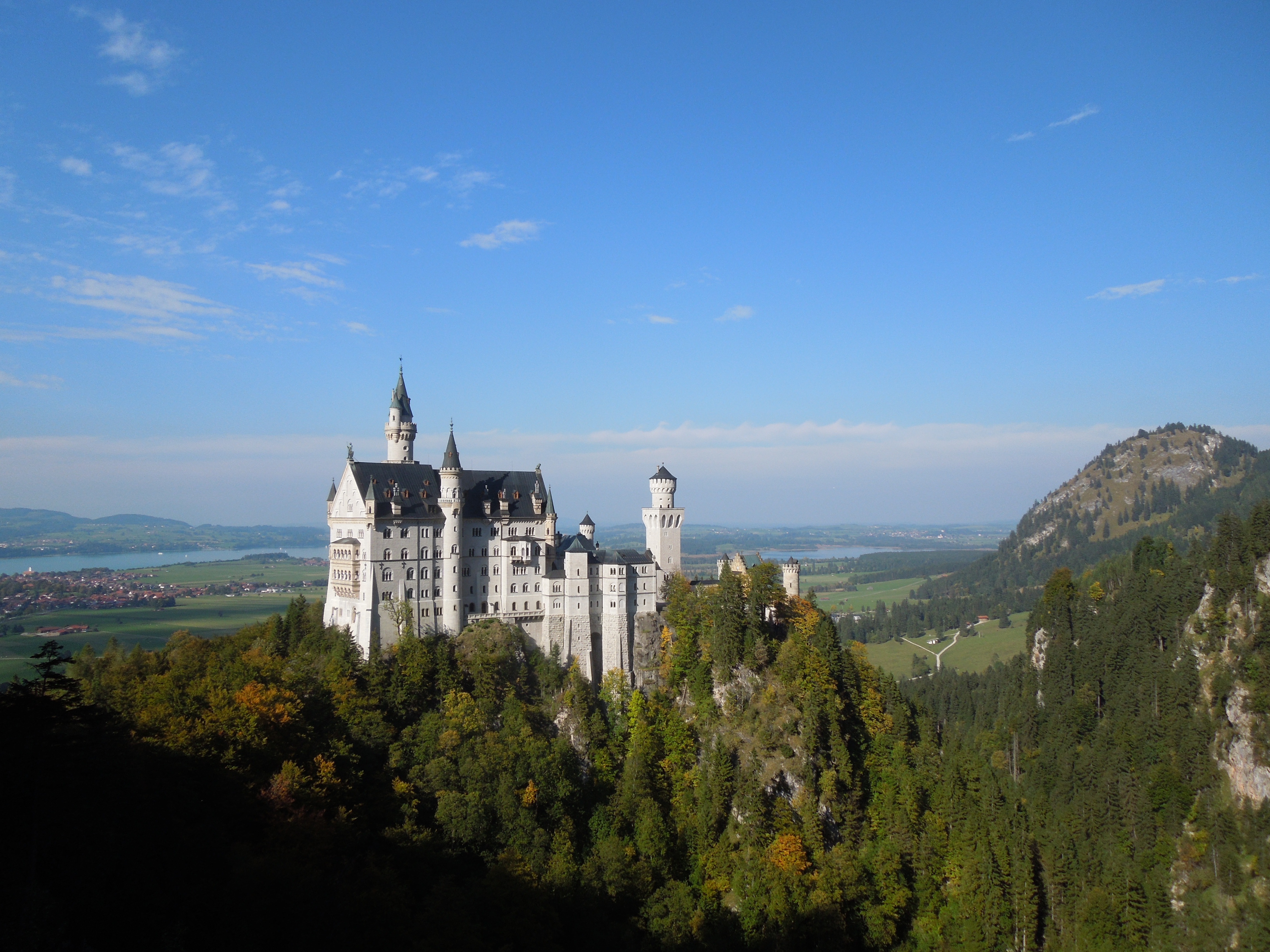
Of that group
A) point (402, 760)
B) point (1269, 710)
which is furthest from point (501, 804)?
point (1269, 710)

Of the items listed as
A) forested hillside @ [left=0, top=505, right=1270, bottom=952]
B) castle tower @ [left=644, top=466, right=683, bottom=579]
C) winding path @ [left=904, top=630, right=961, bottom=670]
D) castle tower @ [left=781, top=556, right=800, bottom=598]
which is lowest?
winding path @ [left=904, top=630, right=961, bottom=670]

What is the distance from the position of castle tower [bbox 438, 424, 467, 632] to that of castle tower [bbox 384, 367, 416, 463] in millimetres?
6387

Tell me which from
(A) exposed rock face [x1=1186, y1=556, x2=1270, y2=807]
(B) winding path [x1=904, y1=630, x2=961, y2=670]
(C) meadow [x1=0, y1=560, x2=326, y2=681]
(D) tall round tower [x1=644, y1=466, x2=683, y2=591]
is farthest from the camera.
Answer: (B) winding path [x1=904, y1=630, x2=961, y2=670]

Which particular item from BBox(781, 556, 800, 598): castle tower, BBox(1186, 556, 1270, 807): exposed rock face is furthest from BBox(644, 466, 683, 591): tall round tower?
BBox(1186, 556, 1270, 807): exposed rock face

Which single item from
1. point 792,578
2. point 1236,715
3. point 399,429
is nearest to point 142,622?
point 399,429

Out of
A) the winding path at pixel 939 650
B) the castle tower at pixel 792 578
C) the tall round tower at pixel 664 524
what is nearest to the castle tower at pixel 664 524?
the tall round tower at pixel 664 524

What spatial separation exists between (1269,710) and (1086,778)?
16.5 m

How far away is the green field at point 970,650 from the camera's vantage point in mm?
151625

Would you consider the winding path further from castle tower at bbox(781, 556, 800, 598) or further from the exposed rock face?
castle tower at bbox(781, 556, 800, 598)

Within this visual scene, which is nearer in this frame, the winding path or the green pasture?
the green pasture

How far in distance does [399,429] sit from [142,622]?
9691cm

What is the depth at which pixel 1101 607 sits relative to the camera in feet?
343

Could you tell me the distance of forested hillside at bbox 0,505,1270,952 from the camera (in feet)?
131

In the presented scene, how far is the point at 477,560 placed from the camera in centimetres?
7375
